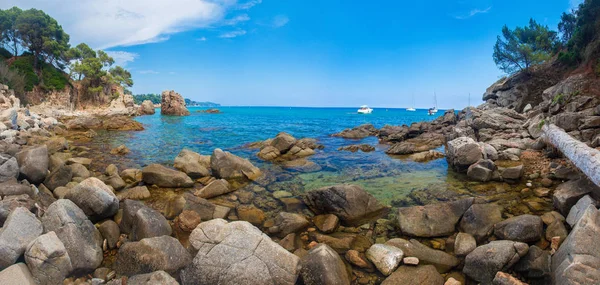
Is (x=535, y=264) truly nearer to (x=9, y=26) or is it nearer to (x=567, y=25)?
(x=567, y=25)

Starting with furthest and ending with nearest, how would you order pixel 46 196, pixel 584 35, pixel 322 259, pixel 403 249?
pixel 584 35
pixel 46 196
pixel 403 249
pixel 322 259

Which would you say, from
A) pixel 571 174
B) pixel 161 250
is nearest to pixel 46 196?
pixel 161 250

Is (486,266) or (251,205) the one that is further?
(251,205)

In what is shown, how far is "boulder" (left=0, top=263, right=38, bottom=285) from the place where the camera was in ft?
16.6

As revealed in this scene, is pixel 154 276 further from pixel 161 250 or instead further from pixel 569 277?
pixel 569 277

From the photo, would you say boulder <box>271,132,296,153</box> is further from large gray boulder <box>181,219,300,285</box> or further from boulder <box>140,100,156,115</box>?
boulder <box>140,100,156,115</box>

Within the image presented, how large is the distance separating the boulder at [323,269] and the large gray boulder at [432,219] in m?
3.08

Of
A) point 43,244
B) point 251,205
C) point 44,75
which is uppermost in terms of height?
point 44,75

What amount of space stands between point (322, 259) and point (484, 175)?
11.1 metres

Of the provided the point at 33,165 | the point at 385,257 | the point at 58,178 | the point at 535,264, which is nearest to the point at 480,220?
the point at 535,264

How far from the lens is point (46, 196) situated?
9.10 m

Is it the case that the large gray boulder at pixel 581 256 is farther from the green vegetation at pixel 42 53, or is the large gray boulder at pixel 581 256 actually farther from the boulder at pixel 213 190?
the green vegetation at pixel 42 53

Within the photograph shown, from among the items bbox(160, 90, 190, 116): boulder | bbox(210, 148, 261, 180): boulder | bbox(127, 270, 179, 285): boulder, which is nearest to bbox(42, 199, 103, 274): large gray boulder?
bbox(127, 270, 179, 285): boulder

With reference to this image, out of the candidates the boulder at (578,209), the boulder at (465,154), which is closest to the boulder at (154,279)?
the boulder at (578,209)
